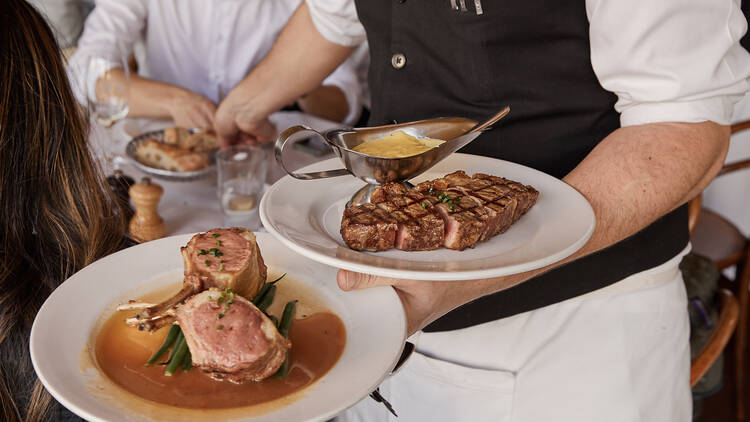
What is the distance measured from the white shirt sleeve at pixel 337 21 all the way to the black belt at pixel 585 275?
3.08ft

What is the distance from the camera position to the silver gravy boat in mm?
1200

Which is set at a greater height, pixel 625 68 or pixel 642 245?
pixel 625 68

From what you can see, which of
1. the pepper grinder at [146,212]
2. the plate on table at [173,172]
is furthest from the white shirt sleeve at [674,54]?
the plate on table at [173,172]

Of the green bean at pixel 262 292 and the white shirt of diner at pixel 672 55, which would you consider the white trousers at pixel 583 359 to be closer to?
the white shirt of diner at pixel 672 55

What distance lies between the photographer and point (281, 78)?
2.27m

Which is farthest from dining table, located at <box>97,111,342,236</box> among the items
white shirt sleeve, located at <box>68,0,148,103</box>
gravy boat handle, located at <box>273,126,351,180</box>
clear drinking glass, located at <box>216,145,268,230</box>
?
gravy boat handle, located at <box>273,126,351,180</box>

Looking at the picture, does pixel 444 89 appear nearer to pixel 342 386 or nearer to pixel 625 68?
pixel 625 68

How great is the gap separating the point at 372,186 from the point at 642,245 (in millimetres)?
718

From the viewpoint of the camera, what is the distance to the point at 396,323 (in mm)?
1027

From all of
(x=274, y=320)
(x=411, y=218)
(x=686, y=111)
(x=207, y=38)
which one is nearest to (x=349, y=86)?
(x=207, y=38)

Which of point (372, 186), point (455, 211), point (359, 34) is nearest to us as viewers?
point (455, 211)

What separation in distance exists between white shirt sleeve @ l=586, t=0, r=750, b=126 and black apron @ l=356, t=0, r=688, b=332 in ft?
0.38

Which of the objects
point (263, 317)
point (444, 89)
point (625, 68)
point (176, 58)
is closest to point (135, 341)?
point (263, 317)

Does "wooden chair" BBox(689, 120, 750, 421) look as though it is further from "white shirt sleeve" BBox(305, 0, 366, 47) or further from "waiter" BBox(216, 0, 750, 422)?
"white shirt sleeve" BBox(305, 0, 366, 47)
